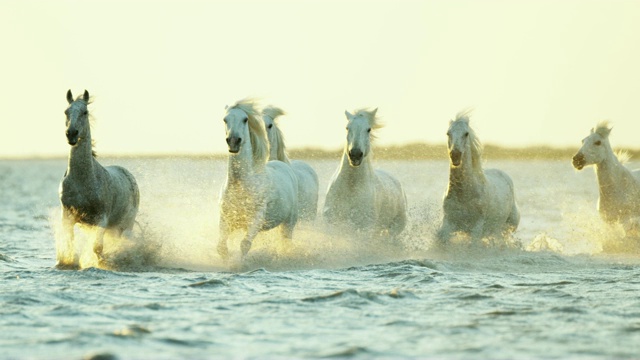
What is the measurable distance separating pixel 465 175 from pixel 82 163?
5.27m

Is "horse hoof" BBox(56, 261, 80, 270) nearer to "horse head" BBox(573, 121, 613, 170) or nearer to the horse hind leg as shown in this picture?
the horse hind leg

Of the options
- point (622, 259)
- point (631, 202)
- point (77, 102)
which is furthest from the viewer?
point (631, 202)

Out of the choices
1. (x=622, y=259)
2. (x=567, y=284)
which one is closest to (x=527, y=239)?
(x=622, y=259)

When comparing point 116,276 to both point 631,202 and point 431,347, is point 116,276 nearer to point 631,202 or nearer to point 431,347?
point 431,347

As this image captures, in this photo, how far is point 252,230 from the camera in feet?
41.9

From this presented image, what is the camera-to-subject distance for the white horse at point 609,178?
16.8 metres

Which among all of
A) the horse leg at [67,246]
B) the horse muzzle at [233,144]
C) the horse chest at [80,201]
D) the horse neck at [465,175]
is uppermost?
the horse muzzle at [233,144]

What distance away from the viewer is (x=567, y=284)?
36.9 ft

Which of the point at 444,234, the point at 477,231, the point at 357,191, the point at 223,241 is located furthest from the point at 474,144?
the point at 223,241

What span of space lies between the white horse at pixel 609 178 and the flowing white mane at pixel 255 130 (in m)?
6.07

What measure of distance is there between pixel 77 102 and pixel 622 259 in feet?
24.2

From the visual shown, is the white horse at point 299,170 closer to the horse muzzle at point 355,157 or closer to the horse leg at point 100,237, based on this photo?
the horse muzzle at point 355,157

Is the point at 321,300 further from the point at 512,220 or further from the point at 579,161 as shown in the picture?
the point at 579,161

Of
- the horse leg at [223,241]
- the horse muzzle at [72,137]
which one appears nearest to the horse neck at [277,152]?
the horse leg at [223,241]
